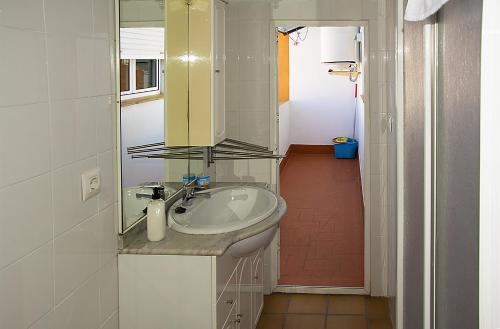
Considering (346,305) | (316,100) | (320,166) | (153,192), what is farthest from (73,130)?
(316,100)

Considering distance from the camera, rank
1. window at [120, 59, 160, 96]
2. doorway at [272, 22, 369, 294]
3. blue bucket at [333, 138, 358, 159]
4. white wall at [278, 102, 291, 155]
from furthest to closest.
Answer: blue bucket at [333, 138, 358, 159]
white wall at [278, 102, 291, 155]
doorway at [272, 22, 369, 294]
window at [120, 59, 160, 96]

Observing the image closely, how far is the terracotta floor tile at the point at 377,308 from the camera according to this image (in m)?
4.05

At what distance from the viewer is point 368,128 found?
13.8 feet

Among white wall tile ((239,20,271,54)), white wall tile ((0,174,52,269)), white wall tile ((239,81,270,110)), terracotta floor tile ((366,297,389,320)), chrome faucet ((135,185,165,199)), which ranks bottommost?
terracotta floor tile ((366,297,389,320))

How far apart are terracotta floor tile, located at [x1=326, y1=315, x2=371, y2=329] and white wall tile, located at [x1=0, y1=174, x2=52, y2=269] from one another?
2440mm

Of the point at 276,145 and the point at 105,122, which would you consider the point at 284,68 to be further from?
the point at 105,122

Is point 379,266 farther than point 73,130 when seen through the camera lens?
Yes

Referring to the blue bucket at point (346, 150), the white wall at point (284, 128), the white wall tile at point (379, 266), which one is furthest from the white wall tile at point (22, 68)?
the blue bucket at point (346, 150)

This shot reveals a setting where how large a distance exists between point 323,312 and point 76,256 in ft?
7.89

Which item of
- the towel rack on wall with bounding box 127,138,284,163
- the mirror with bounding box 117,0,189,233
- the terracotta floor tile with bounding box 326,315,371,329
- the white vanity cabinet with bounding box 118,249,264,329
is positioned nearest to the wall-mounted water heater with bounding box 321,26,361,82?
the towel rack on wall with bounding box 127,138,284,163

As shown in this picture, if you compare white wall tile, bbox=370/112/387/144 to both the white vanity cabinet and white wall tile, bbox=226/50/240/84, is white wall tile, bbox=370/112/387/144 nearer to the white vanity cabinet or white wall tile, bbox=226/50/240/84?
white wall tile, bbox=226/50/240/84

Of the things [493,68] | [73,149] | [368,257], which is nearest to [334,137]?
[368,257]

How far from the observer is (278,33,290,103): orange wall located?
31.3ft

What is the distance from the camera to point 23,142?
166 cm
